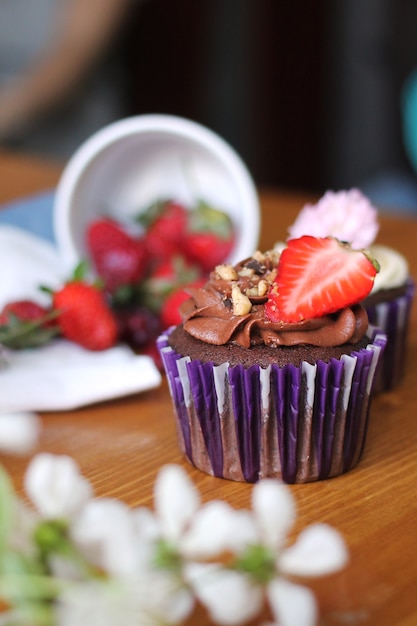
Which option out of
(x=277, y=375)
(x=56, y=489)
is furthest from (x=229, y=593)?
(x=277, y=375)

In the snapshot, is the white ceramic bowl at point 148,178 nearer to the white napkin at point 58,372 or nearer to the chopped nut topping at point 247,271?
the white napkin at point 58,372

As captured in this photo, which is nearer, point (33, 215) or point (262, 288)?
point (262, 288)

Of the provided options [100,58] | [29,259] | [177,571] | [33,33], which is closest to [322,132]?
[100,58]

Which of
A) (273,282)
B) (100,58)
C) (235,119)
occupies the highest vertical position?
(273,282)

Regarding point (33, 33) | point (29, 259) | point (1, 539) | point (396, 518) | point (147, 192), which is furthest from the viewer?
point (33, 33)

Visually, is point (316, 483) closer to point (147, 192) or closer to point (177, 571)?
point (177, 571)

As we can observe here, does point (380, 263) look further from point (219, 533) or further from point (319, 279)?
point (219, 533)

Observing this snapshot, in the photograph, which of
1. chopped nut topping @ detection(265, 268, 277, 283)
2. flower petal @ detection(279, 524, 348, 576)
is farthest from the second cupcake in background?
flower petal @ detection(279, 524, 348, 576)
